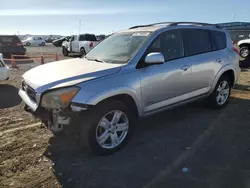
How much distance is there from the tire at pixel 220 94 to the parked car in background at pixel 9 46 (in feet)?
47.6

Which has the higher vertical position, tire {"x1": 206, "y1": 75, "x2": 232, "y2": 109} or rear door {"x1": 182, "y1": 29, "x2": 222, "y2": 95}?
rear door {"x1": 182, "y1": 29, "x2": 222, "y2": 95}

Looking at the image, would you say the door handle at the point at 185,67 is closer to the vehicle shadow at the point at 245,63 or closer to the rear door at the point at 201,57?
the rear door at the point at 201,57

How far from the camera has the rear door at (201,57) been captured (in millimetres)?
4879

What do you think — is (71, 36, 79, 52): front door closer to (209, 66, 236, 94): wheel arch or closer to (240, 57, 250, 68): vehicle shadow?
(240, 57, 250, 68): vehicle shadow

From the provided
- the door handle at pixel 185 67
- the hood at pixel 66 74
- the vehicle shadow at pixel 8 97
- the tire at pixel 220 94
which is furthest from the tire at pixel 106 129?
the vehicle shadow at pixel 8 97

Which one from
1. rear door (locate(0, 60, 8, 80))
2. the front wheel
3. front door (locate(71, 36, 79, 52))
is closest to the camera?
the front wheel

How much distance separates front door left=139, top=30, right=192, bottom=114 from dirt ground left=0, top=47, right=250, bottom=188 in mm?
610

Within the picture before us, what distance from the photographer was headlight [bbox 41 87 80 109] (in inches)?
130

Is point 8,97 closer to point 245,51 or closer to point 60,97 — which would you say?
point 60,97

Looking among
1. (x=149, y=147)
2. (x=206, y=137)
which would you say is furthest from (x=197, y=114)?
(x=149, y=147)

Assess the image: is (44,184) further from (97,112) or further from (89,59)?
(89,59)

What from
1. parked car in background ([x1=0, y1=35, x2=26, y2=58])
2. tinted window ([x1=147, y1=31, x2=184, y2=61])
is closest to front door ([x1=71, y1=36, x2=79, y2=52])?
parked car in background ([x1=0, y1=35, x2=26, y2=58])

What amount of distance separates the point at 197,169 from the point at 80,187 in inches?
59.0

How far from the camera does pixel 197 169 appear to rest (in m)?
3.39
